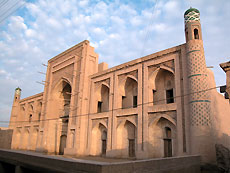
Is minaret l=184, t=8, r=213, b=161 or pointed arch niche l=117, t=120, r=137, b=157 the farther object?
pointed arch niche l=117, t=120, r=137, b=157

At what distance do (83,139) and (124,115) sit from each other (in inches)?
184

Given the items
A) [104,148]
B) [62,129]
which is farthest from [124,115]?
[62,129]

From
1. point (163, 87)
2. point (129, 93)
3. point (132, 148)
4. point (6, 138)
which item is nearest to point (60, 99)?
point (129, 93)

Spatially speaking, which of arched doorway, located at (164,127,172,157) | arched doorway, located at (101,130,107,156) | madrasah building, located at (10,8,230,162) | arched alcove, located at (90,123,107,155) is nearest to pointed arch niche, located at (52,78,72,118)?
madrasah building, located at (10,8,230,162)

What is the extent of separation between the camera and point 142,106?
13.2 m

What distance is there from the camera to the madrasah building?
10.7 m

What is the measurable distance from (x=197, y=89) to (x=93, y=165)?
7.53m

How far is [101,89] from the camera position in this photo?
17.6 meters

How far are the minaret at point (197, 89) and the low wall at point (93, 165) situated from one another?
822 millimetres

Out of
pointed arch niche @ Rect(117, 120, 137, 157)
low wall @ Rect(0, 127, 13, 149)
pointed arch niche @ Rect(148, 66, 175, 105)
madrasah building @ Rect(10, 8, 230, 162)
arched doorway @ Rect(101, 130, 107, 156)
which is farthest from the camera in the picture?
low wall @ Rect(0, 127, 13, 149)

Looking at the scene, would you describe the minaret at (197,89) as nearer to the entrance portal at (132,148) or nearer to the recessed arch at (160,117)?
the recessed arch at (160,117)

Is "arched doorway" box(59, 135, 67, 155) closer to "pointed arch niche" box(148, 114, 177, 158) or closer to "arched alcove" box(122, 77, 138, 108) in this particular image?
"arched alcove" box(122, 77, 138, 108)

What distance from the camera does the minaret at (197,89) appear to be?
983 cm

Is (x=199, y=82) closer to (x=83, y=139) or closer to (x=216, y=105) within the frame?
(x=216, y=105)
